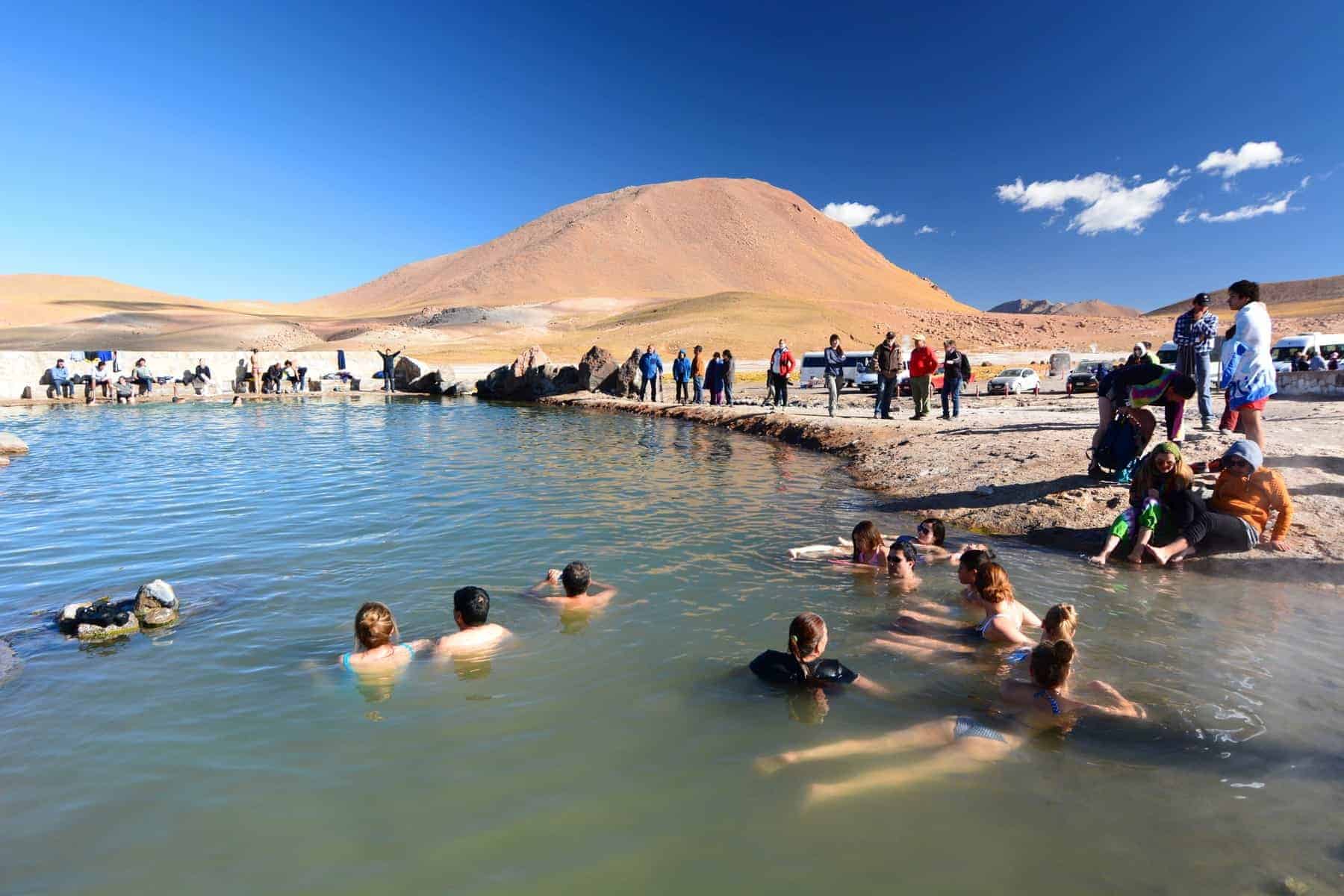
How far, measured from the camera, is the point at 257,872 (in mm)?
3238

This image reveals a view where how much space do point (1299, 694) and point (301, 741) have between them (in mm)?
6081

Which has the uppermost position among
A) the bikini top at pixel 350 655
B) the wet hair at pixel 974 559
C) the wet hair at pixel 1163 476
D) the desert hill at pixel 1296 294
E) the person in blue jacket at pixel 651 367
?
the desert hill at pixel 1296 294

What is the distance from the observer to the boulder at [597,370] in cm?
3047

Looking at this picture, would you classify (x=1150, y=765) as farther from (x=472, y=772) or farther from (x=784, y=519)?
(x=784, y=519)

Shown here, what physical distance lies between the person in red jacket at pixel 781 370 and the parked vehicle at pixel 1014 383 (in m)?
9.69

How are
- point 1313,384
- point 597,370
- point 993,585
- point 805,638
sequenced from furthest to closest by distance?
point 597,370
point 1313,384
point 993,585
point 805,638

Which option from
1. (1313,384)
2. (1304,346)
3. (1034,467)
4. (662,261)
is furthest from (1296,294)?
(1034,467)

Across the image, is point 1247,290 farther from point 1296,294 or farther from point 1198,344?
point 1296,294

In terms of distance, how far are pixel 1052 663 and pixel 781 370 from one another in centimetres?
1644

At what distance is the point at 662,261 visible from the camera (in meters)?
139

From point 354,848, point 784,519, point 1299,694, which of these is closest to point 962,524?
point 784,519

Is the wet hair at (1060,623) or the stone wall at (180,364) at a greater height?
the stone wall at (180,364)

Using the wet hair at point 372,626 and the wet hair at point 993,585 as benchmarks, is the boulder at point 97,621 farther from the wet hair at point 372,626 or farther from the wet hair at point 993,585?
the wet hair at point 993,585

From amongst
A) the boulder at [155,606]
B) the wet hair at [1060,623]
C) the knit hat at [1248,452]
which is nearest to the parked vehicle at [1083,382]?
the knit hat at [1248,452]
